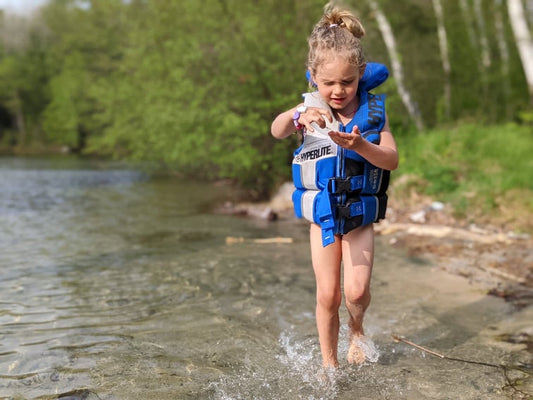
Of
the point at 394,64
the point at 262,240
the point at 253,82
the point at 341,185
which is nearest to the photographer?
the point at 341,185

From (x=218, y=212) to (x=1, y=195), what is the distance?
680 centimetres

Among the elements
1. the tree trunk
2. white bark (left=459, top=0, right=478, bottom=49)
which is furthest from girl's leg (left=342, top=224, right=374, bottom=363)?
white bark (left=459, top=0, right=478, bottom=49)

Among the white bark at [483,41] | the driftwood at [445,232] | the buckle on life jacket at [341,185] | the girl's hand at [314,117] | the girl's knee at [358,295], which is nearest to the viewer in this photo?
the girl's hand at [314,117]

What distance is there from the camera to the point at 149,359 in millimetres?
3570

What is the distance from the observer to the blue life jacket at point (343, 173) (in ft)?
10.3

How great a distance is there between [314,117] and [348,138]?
0.29 m

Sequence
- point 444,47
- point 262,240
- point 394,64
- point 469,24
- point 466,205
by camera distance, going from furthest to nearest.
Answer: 1. point 469,24
2. point 444,47
3. point 394,64
4. point 466,205
5. point 262,240

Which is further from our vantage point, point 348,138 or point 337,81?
point 337,81

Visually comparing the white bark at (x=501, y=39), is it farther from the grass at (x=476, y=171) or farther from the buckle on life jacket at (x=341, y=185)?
the buckle on life jacket at (x=341, y=185)

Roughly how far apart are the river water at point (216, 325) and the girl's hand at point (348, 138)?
56.6 inches

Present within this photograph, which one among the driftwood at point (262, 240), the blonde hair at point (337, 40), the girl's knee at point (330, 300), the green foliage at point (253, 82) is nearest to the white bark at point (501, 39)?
the green foliage at point (253, 82)

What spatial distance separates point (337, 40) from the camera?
9.91ft

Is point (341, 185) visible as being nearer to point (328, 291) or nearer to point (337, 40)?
point (328, 291)

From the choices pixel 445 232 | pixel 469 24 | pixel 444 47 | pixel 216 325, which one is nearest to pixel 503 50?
pixel 469 24
